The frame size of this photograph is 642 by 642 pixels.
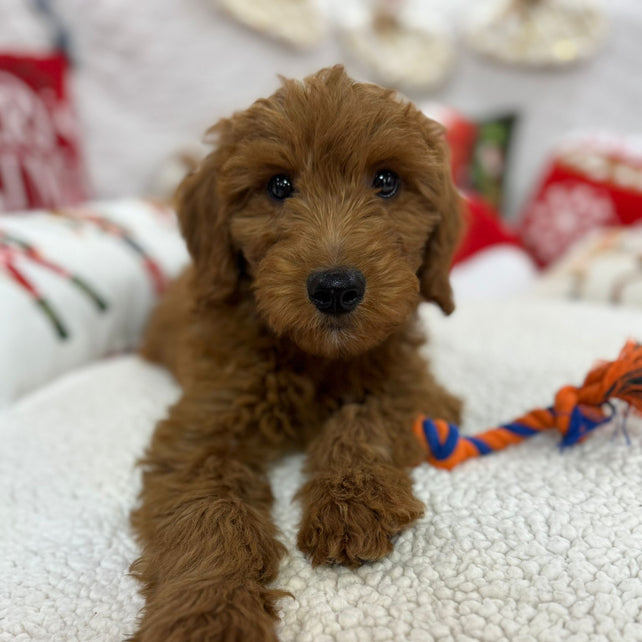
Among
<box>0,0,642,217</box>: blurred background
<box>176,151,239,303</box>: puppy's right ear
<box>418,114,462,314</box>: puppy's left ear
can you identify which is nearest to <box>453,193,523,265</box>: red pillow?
<box>0,0,642,217</box>: blurred background

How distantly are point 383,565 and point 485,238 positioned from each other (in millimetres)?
2684

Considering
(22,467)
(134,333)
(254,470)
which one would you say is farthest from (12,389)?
(254,470)

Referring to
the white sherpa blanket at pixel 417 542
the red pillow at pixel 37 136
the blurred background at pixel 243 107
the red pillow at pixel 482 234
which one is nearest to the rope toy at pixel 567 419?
the white sherpa blanket at pixel 417 542

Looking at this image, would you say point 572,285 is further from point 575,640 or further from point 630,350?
point 575,640

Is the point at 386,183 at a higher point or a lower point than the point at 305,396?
higher

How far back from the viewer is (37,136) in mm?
2795

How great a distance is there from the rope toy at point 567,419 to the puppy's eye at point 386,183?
594mm

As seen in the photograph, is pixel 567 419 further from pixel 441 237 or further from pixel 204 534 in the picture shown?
pixel 204 534

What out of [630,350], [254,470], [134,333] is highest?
[630,350]

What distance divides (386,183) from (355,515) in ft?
2.64

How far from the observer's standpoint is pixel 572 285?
9.59 feet

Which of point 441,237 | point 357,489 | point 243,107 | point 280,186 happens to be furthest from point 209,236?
point 243,107

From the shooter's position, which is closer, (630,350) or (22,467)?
(630,350)

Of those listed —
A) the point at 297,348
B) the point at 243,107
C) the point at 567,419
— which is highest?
the point at 243,107
